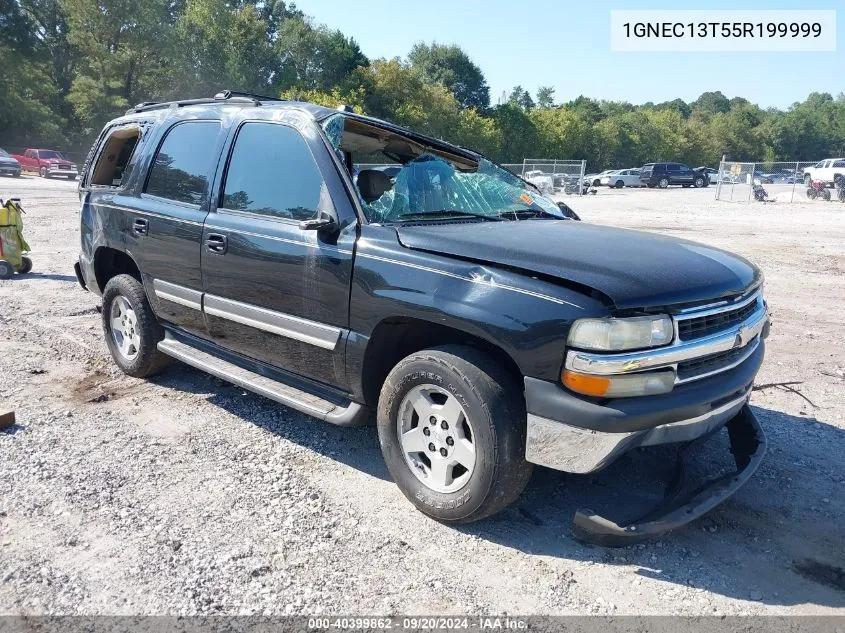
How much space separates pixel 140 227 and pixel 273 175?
54.8 inches

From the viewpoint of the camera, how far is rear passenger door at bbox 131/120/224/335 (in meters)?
4.30

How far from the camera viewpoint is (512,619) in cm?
259

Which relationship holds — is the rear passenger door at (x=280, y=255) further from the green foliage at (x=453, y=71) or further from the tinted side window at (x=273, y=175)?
the green foliage at (x=453, y=71)

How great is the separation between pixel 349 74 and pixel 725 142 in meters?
53.9

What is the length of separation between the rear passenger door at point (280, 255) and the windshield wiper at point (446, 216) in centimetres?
35

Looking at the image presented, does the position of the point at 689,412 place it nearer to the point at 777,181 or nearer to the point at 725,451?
the point at 725,451

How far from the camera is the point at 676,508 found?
9.85ft

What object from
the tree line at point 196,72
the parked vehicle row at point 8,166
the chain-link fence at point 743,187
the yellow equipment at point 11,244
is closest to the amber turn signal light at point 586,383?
the yellow equipment at point 11,244

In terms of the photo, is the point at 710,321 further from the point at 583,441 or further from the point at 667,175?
the point at 667,175

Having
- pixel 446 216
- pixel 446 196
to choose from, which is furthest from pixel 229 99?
Answer: pixel 446 216

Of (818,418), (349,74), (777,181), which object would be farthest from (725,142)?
(818,418)

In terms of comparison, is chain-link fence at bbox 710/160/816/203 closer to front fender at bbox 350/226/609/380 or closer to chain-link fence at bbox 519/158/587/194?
chain-link fence at bbox 519/158/587/194

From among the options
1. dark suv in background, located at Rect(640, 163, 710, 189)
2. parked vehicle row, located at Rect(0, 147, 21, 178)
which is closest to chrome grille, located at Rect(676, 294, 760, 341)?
parked vehicle row, located at Rect(0, 147, 21, 178)

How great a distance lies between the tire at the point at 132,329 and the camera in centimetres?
488
